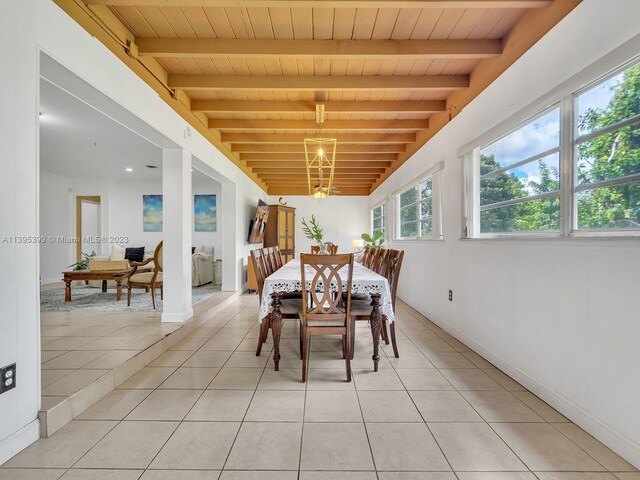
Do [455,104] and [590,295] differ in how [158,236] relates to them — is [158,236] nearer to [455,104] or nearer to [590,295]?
[455,104]

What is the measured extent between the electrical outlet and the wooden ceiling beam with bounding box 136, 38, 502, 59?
222cm

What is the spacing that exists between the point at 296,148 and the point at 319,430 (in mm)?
4019

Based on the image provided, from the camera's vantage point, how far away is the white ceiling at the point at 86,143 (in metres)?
3.24

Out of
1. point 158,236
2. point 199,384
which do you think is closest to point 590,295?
point 199,384

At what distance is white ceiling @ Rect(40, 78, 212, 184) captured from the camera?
324 cm

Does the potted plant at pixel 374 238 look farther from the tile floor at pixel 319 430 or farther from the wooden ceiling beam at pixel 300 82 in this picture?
the tile floor at pixel 319 430

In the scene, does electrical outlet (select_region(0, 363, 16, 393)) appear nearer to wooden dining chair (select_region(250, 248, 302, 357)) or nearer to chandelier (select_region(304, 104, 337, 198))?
wooden dining chair (select_region(250, 248, 302, 357))

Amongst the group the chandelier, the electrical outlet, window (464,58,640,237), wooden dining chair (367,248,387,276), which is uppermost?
the chandelier

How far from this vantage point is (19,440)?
147 centimetres

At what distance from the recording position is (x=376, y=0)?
5.83ft

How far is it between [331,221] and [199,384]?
647 cm

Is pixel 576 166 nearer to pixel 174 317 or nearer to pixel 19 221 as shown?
pixel 19 221

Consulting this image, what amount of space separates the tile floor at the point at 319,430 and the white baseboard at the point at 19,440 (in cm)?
3

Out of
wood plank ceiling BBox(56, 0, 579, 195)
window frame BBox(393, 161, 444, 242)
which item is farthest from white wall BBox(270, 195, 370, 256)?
wood plank ceiling BBox(56, 0, 579, 195)
